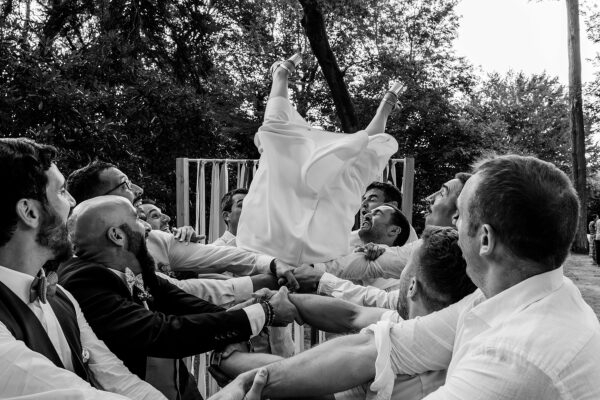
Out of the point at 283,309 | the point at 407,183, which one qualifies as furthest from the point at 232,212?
the point at 283,309

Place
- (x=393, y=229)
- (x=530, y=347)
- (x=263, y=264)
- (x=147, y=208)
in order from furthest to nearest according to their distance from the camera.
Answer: (x=147, y=208) < (x=393, y=229) < (x=263, y=264) < (x=530, y=347)

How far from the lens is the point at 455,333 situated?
1.88 m

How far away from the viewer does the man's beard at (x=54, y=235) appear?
5.94 ft

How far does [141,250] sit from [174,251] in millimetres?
1159

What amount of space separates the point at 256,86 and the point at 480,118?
8266 mm

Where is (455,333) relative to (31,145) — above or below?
below

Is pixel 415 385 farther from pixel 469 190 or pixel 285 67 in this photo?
pixel 285 67

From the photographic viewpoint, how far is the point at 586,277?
13.9 metres

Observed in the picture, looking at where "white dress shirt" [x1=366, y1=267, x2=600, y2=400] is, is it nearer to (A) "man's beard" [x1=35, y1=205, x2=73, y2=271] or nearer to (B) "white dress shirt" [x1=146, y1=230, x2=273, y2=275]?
(A) "man's beard" [x1=35, y1=205, x2=73, y2=271]

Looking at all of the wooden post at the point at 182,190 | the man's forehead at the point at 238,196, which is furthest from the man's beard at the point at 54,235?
the wooden post at the point at 182,190

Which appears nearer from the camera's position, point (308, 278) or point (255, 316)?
point (255, 316)

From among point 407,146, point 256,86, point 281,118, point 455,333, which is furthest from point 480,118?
point 455,333

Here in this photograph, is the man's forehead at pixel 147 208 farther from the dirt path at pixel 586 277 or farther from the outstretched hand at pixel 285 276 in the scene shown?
the dirt path at pixel 586 277

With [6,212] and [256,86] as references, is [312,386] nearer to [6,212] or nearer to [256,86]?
[6,212]
